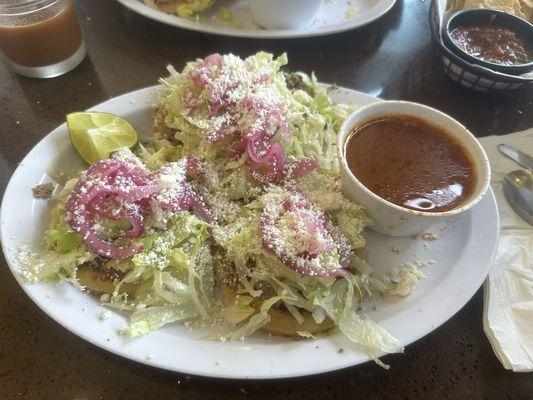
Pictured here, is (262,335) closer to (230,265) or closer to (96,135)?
(230,265)

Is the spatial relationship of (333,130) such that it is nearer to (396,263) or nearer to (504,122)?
(396,263)

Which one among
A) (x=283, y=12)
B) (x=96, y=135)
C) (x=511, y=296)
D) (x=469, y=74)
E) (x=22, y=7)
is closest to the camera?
(x=511, y=296)

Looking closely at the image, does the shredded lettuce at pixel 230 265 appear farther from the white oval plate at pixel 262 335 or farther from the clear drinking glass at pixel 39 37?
the clear drinking glass at pixel 39 37

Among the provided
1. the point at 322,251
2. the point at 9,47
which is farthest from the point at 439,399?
the point at 9,47

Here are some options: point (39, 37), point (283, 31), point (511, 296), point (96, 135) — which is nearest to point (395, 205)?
point (511, 296)

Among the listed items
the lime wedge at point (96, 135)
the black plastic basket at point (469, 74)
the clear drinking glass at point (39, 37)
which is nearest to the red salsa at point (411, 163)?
the black plastic basket at point (469, 74)

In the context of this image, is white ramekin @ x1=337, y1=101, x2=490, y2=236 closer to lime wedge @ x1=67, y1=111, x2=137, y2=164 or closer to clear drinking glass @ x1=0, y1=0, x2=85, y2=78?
lime wedge @ x1=67, y1=111, x2=137, y2=164
